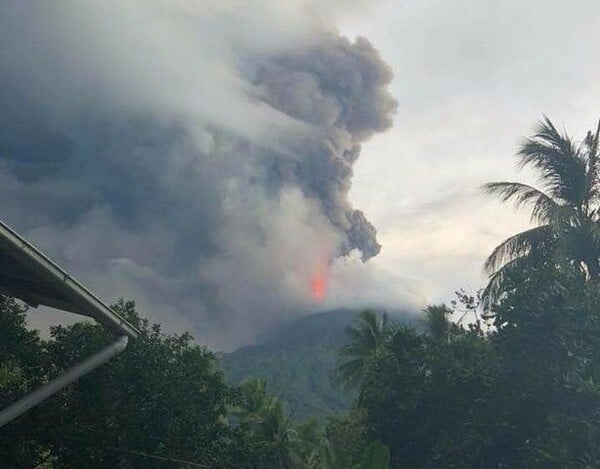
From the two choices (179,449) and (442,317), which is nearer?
(179,449)

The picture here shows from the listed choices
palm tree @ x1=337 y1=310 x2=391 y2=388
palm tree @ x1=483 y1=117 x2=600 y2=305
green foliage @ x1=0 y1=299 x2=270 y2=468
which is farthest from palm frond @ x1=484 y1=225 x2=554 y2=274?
palm tree @ x1=337 y1=310 x2=391 y2=388

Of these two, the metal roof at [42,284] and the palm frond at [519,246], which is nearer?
the metal roof at [42,284]

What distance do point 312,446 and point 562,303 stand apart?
1002 inches

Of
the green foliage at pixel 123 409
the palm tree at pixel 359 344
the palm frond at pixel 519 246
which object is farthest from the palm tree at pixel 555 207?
the palm tree at pixel 359 344

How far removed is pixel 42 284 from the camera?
679 centimetres

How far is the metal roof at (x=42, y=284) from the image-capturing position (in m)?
5.30

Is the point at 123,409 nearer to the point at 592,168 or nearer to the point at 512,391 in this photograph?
the point at 512,391

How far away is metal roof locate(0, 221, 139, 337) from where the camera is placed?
17.4 feet

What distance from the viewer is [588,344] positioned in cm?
1761

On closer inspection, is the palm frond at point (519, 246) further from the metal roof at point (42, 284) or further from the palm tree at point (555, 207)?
the metal roof at point (42, 284)

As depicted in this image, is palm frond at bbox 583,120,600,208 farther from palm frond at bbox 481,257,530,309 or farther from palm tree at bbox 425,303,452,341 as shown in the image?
palm tree at bbox 425,303,452,341

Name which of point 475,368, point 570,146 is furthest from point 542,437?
point 570,146

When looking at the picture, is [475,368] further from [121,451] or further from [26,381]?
[26,381]

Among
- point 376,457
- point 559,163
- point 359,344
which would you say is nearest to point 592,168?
point 559,163
